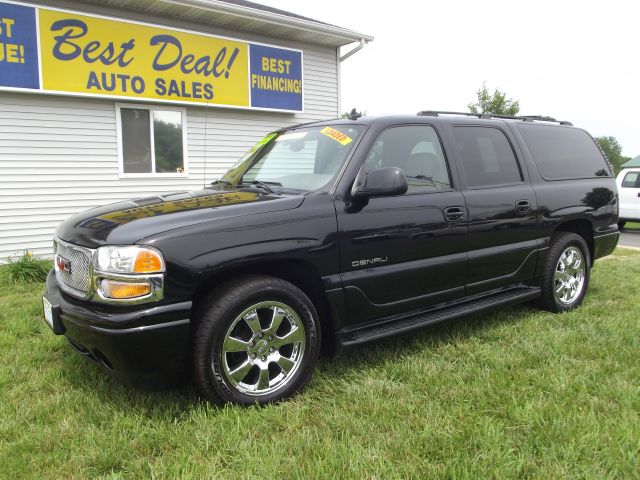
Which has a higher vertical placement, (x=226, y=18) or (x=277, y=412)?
(x=226, y=18)

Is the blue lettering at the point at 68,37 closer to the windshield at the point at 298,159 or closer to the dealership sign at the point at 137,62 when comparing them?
the dealership sign at the point at 137,62

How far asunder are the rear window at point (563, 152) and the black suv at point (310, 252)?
42 millimetres

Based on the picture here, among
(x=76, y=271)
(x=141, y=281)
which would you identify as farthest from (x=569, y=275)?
(x=76, y=271)

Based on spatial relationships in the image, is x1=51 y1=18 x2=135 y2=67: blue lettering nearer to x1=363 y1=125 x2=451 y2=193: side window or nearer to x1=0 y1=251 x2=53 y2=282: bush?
x1=0 y1=251 x2=53 y2=282: bush

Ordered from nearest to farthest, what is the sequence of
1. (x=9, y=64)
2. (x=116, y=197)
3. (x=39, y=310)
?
(x=39, y=310) → (x=9, y=64) → (x=116, y=197)

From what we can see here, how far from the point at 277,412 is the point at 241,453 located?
16.1 inches

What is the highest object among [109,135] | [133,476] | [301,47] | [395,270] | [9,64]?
[301,47]

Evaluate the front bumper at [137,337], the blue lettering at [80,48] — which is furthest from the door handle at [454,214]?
the blue lettering at [80,48]

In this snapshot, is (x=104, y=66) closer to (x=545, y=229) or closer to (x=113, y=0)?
(x=113, y=0)

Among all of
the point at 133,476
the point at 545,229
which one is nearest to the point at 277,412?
the point at 133,476

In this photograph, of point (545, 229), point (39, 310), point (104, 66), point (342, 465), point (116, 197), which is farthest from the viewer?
point (116, 197)

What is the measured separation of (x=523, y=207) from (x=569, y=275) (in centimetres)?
108

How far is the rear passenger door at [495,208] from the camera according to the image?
383cm

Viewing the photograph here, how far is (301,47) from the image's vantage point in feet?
34.5
